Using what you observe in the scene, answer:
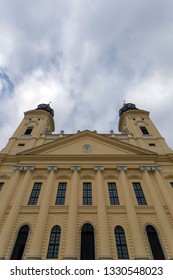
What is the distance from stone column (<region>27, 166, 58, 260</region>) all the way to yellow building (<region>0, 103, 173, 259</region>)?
72 mm

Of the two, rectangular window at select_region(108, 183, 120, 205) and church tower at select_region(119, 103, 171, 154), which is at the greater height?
church tower at select_region(119, 103, 171, 154)

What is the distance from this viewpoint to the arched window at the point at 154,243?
14.6 m

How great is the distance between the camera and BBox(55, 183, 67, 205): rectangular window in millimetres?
18703

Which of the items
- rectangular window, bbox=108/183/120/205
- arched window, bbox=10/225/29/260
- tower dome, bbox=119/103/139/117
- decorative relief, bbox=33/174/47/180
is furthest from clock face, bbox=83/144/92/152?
tower dome, bbox=119/103/139/117

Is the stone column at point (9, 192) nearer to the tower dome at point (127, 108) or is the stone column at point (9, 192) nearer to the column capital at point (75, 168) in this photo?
the column capital at point (75, 168)

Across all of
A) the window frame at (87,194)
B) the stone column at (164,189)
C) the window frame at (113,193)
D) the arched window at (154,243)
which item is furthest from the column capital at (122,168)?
the arched window at (154,243)

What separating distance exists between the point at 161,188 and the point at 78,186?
328 inches

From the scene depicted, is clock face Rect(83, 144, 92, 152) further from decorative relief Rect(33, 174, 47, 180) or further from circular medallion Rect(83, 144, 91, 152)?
decorative relief Rect(33, 174, 47, 180)

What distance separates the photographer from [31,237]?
1560 centimetres

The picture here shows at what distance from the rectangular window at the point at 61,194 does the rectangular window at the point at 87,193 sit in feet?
6.67
